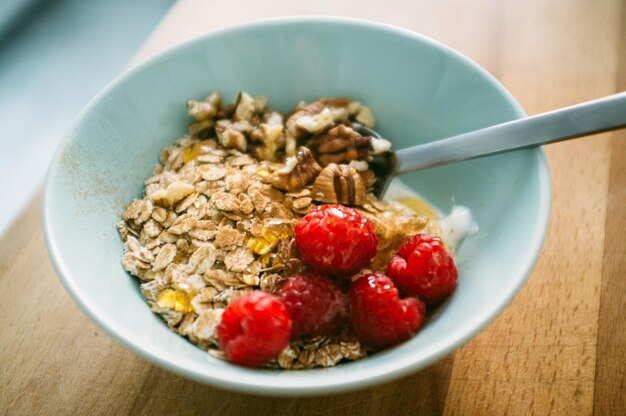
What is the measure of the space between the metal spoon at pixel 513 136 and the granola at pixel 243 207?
0.03 m

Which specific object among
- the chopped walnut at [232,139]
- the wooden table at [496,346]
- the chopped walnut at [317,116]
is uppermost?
the chopped walnut at [232,139]

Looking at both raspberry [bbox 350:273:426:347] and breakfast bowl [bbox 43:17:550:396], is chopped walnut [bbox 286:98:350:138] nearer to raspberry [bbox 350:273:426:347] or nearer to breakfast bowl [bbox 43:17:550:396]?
breakfast bowl [bbox 43:17:550:396]

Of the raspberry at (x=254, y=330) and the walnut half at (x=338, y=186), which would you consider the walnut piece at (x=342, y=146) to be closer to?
the walnut half at (x=338, y=186)

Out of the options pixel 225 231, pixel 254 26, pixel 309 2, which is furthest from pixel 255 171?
pixel 309 2

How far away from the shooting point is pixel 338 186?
2.42 feet

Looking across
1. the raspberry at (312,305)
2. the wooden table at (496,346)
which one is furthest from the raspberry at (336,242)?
the wooden table at (496,346)

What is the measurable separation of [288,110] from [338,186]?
19cm

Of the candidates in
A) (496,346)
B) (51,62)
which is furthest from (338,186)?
(51,62)

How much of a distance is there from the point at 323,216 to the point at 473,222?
202 millimetres

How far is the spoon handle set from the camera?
572 mm

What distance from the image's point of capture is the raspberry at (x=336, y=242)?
61 cm

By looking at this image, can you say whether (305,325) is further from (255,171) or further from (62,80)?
(62,80)

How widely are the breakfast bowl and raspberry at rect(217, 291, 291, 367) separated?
0.02 m

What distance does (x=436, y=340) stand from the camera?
53 cm
